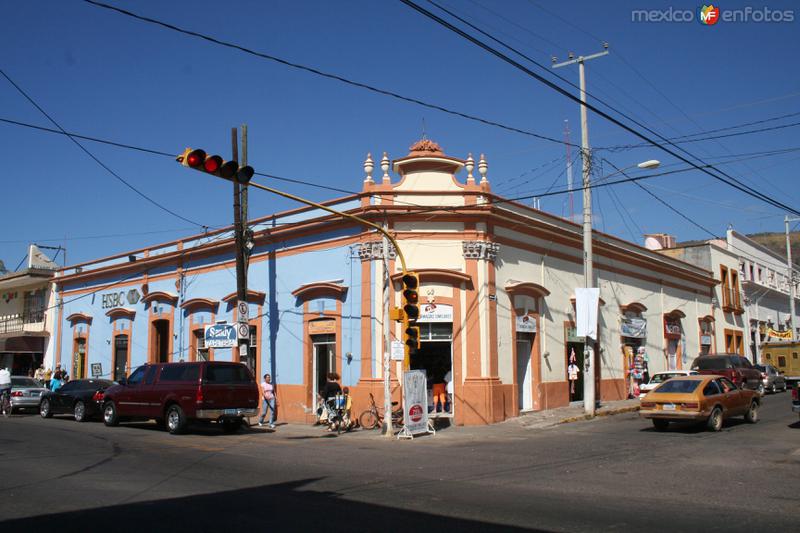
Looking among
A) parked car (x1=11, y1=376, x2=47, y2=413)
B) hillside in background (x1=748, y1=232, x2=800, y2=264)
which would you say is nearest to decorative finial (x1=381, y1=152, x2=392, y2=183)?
parked car (x1=11, y1=376, x2=47, y2=413)

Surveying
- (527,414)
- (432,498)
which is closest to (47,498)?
(432,498)

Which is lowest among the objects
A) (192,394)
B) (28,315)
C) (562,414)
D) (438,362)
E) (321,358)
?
(562,414)

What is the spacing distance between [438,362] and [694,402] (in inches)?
304

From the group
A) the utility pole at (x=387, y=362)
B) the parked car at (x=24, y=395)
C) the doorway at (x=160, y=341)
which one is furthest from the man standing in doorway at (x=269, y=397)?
the parked car at (x=24, y=395)

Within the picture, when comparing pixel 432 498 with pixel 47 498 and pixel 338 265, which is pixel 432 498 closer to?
pixel 47 498

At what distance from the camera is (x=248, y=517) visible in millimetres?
8344

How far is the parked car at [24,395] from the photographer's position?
88.9 feet

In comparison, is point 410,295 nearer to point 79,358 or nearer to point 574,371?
point 574,371

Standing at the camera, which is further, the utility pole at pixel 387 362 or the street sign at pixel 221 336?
the street sign at pixel 221 336

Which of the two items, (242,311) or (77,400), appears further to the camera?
(77,400)

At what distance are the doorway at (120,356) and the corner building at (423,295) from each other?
2.61 m

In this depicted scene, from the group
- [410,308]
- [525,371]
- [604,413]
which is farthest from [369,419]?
[604,413]

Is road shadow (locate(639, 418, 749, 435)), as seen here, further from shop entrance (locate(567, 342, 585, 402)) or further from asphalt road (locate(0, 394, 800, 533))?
shop entrance (locate(567, 342, 585, 402))

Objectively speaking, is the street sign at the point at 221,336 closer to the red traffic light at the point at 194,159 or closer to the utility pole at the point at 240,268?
the utility pole at the point at 240,268
